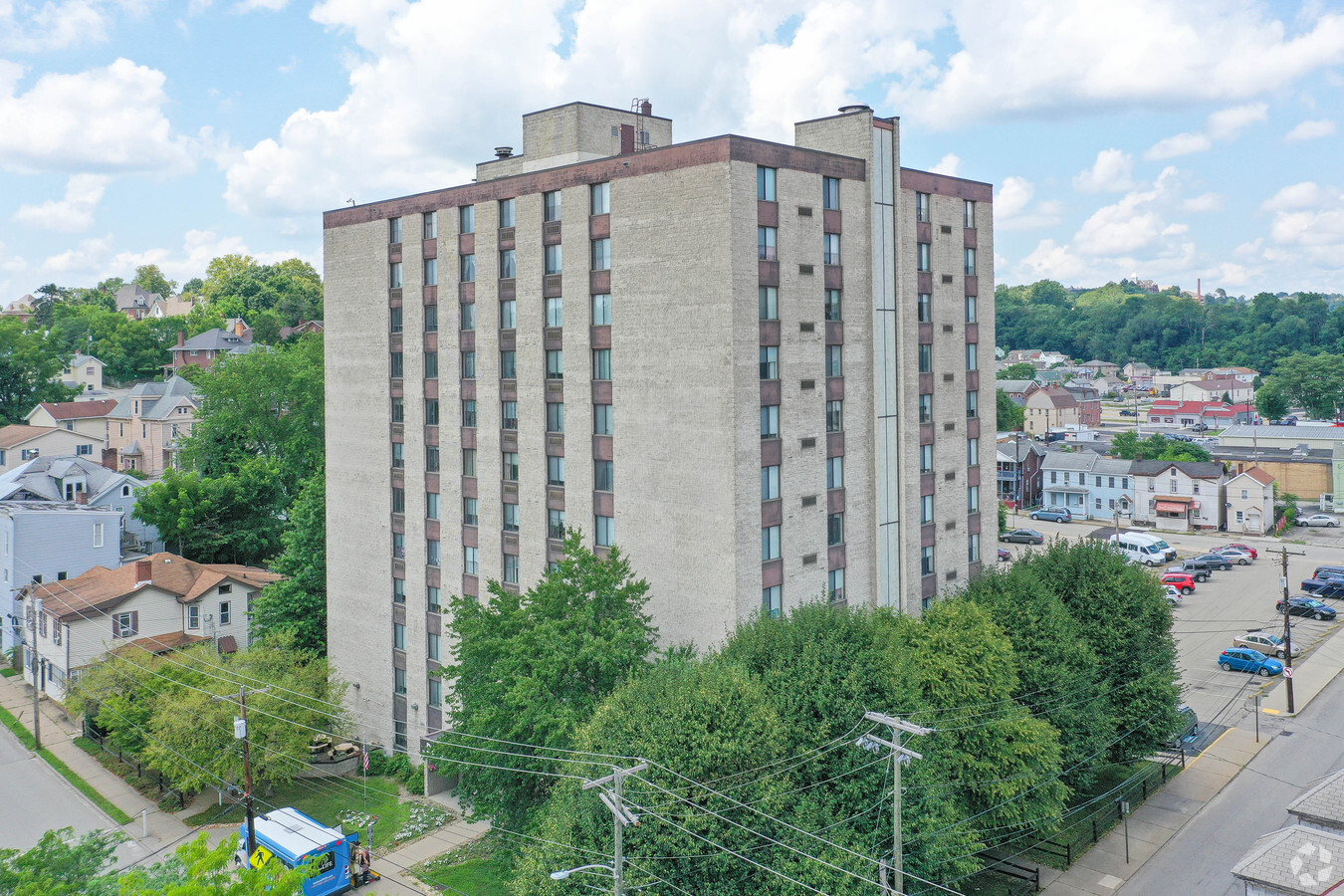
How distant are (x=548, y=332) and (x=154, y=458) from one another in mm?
88477

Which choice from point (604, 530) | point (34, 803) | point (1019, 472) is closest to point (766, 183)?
point (604, 530)

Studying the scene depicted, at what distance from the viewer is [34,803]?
4691 cm

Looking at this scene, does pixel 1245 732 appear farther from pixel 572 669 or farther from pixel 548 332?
pixel 548 332

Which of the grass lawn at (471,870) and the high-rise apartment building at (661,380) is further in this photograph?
the high-rise apartment building at (661,380)

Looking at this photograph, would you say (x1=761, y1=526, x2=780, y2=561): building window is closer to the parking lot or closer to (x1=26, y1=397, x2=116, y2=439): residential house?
the parking lot

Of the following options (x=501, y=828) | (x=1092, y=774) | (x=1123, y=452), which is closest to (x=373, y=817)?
(x=501, y=828)

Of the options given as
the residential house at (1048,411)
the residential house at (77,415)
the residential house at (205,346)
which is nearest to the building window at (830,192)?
the residential house at (77,415)

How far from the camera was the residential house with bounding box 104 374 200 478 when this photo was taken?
110 metres

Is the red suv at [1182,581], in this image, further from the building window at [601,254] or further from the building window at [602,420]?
the building window at [601,254]

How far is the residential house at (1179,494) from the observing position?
97.3 meters

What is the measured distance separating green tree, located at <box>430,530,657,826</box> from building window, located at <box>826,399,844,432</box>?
33.0ft

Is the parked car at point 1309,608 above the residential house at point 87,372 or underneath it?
underneath

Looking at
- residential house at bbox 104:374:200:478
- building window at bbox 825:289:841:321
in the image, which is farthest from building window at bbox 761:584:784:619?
residential house at bbox 104:374:200:478

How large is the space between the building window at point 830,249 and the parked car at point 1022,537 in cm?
5846
